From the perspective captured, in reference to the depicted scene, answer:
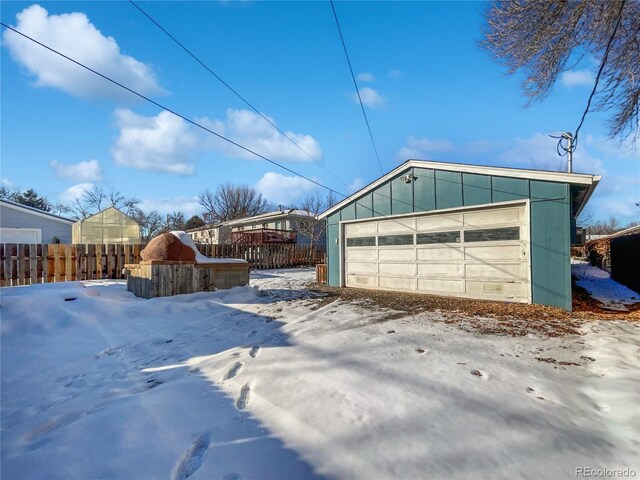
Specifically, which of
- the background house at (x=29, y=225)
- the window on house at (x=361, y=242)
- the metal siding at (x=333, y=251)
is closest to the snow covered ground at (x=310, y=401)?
the window on house at (x=361, y=242)

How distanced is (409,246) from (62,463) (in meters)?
8.46

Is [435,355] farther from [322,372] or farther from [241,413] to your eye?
[241,413]

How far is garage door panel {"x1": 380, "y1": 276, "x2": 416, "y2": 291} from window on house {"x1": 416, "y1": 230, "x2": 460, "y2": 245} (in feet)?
3.82

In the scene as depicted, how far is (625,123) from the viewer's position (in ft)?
20.2

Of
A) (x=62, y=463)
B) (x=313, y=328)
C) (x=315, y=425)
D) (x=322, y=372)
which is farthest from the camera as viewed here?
(x=313, y=328)

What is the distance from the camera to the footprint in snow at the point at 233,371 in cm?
332

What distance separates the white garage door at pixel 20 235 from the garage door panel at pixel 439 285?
60.8 ft

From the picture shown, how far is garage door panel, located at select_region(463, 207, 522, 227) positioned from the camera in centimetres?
729

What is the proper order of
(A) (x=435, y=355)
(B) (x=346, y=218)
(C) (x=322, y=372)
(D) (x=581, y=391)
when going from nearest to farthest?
(D) (x=581, y=391)
(C) (x=322, y=372)
(A) (x=435, y=355)
(B) (x=346, y=218)

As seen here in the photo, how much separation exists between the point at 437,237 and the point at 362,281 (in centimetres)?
301

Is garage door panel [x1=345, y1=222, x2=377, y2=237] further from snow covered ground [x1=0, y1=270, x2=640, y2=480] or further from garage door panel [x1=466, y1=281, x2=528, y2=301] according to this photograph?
snow covered ground [x1=0, y1=270, x2=640, y2=480]

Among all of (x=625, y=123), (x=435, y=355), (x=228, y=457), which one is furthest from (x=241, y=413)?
(x=625, y=123)

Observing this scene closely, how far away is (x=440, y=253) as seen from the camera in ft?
27.9

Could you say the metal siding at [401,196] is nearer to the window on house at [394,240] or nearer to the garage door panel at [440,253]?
the window on house at [394,240]
